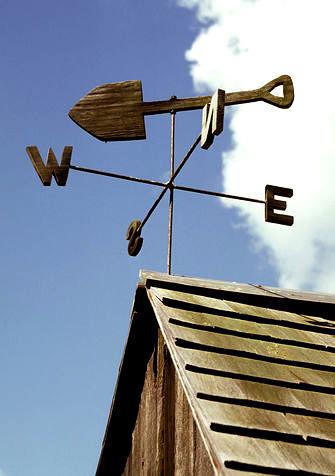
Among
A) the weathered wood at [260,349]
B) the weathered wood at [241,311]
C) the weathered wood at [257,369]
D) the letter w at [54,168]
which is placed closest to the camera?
the weathered wood at [257,369]

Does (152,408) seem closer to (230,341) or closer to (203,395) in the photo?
(230,341)

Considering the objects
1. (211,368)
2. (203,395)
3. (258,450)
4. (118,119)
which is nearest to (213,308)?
(211,368)

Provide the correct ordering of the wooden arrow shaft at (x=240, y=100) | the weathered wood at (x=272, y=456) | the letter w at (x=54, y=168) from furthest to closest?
the wooden arrow shaft at (x=240, y=100)
the letter w at (x=54, y=168)
the weathered wood at (x=272, y=456)

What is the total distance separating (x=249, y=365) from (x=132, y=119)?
2583mm

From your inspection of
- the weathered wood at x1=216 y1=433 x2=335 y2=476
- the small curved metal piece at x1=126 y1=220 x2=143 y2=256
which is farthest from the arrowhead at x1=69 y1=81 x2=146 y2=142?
the weathered wood at x1=216 y1=433 x2=335 y2=476

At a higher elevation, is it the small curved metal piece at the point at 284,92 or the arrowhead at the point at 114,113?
the small curved metal piece at the point at 284,92

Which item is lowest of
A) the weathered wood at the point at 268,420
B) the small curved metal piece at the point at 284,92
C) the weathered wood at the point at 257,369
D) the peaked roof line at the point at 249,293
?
the weathered wood at the point at 268,420

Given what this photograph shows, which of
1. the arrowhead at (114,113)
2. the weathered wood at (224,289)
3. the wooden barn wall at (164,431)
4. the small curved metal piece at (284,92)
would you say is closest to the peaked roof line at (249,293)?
the weathered wood at (224,289)

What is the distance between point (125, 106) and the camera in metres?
5.74

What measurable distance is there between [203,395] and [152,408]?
1793mm

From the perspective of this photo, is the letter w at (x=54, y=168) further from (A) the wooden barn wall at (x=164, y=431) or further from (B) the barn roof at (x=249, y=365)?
(A) the wooden barn wall at (x=164, y=431)

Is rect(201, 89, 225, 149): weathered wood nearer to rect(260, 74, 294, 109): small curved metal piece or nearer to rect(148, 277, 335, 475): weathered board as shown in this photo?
rect(148, 277, 335, 475): weathered board

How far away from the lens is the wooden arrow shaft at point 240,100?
5629mm

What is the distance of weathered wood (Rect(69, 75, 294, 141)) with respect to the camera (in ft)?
18.6
